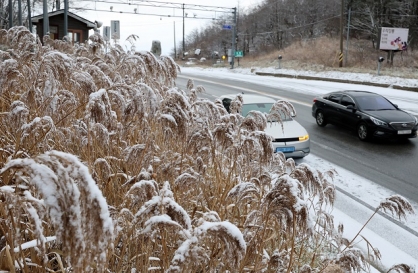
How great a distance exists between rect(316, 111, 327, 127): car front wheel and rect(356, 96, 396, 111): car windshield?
5.23 feet

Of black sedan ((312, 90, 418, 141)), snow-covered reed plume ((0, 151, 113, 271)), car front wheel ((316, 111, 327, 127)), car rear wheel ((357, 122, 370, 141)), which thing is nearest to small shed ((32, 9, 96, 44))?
car front wheel ((316, 111, 327, 127))

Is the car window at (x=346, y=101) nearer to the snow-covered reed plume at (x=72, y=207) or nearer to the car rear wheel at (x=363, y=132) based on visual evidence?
the car rear wheel at (x=363, y=132)

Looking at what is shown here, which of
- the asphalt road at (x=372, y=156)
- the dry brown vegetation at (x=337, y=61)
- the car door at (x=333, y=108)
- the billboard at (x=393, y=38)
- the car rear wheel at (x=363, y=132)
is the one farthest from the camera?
the dry brown vegetation at (x=337, y=61)

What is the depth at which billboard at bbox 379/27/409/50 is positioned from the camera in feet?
105

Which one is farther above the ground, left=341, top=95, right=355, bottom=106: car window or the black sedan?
left=341, top=95, right=355, bottom=106: car window

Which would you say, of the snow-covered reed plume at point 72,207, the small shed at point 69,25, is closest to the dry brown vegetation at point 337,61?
the small shed at point 69,25

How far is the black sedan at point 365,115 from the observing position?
41.0 ft

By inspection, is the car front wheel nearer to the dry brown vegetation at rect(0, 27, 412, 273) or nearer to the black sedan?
the black sedan

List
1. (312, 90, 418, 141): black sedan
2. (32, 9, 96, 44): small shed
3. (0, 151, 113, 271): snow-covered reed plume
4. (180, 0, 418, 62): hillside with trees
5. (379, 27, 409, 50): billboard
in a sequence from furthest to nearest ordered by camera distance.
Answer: (180, 0, 418, 62): hillside with trees
(379, 27, 409, 50): billboard
(32, 9, 96, 44): small shed
(312, 90, 418, 141): black sedan
(0, 151, 113, 271): snow-covered reed plume

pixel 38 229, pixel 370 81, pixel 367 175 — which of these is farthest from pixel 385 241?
pixel 370 81

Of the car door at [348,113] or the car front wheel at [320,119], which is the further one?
→ the car front wheel at [320,119]

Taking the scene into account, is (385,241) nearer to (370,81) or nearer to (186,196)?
(186,196)

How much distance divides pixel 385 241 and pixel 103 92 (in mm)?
5048

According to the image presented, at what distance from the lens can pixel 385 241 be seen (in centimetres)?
591
